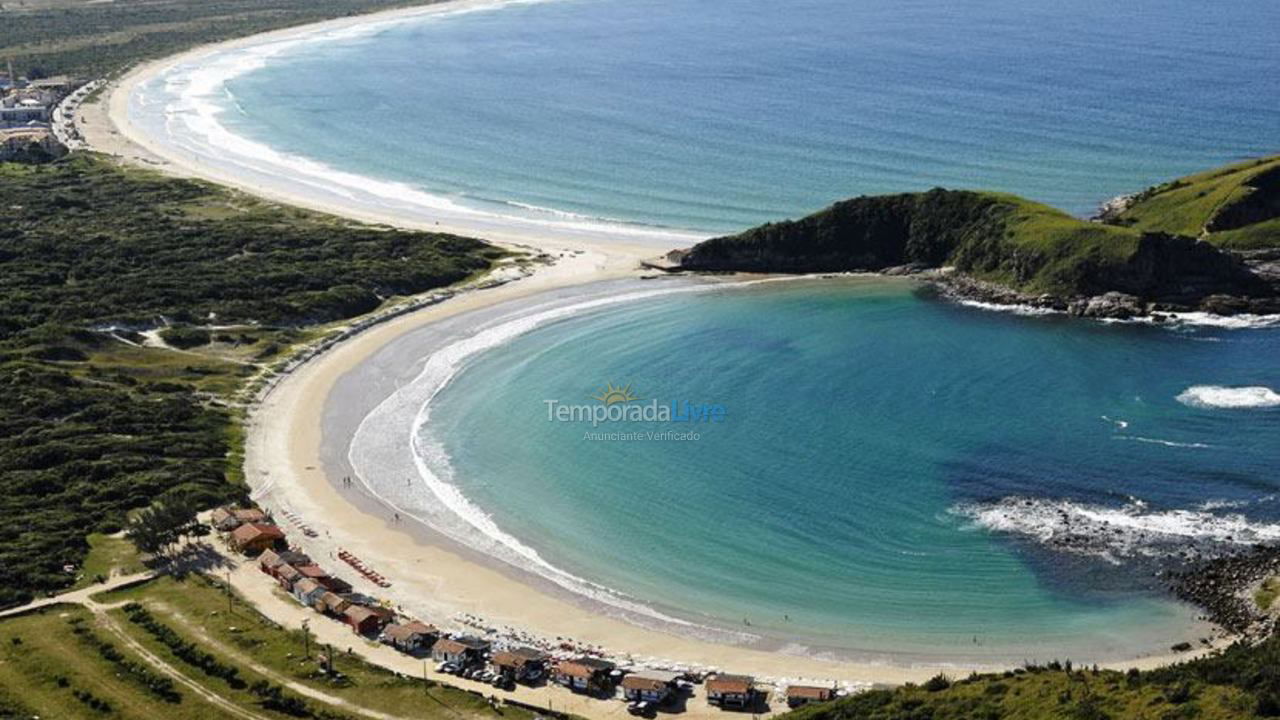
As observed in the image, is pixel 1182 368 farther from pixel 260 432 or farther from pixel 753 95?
pixel 753 95

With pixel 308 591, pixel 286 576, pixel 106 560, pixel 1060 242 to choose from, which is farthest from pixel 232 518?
pixel 1060 242

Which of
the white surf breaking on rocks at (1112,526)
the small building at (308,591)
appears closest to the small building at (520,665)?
the small building at (308,591)

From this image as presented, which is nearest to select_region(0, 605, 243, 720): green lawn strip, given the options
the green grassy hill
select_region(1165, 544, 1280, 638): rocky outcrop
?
select_region(1165, 544, 1280, 638): rocky outcrop

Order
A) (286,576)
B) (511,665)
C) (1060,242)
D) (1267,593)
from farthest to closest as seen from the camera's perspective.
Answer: (1060,242), (286,576), (1267,593), (511,665)

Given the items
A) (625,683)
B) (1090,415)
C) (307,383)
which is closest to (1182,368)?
(1090,415)

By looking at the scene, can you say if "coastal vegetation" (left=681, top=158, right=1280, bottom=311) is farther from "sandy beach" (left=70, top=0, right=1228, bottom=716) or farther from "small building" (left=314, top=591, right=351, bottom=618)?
"small building" (left=314, top=591, right=351, bottom=618)

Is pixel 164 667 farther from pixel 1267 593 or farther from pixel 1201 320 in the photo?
pixel 1201 320

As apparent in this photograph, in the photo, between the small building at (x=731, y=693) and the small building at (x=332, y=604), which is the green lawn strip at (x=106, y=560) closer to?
the small building at (x=332, y=604)
